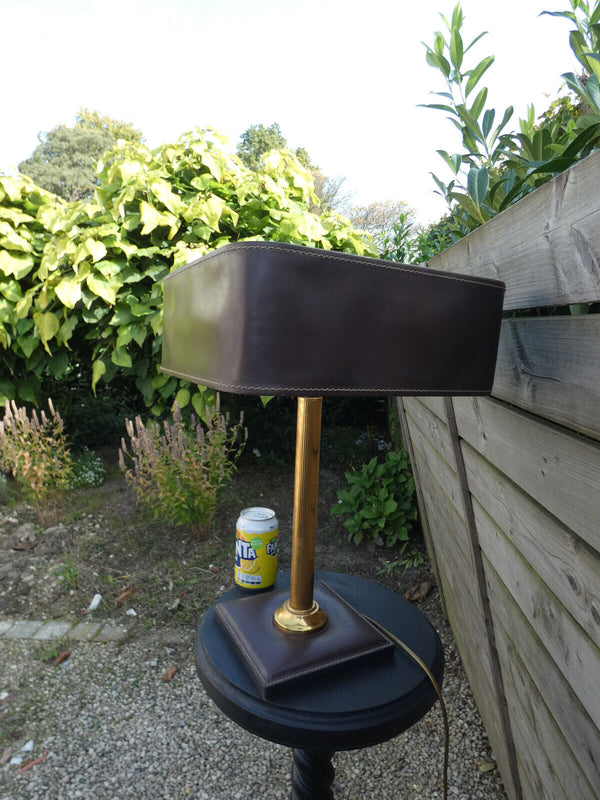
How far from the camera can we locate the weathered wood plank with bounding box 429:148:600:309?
602mm

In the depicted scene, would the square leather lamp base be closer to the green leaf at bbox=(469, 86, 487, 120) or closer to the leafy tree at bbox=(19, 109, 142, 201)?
the green leaf at bbox=(469, 86, 487, 120)

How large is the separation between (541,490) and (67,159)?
26.6m

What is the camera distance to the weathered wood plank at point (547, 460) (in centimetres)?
64

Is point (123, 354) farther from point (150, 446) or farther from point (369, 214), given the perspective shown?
point (369, 214)

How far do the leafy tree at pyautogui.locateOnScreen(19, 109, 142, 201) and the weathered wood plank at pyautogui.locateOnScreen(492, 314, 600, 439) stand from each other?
23.8 metres

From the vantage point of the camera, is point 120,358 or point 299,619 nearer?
point 299,619

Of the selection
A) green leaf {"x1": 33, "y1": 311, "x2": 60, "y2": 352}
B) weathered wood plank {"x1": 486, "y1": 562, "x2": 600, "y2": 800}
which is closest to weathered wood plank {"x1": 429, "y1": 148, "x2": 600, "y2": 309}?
weathered wood plank {"x1": 486, "y1": 562, "x2": 600, "y2": 800}

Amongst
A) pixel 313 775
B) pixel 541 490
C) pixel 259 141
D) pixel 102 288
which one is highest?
pixel 259 141

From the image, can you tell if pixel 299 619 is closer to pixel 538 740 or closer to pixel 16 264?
pixel 538 740

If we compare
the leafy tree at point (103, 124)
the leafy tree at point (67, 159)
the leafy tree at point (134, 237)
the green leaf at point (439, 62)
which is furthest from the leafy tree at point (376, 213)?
the green leaf at point (439, 62)

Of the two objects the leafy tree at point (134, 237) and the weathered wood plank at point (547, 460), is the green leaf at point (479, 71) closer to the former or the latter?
the weathered wood plank at point (547, 460)

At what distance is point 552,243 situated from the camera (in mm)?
713

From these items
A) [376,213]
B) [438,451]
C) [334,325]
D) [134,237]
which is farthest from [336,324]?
[376,213]

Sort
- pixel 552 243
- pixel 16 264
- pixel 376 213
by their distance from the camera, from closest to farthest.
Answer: pixel 552 243
pixel 16 264
pixel 376 213
